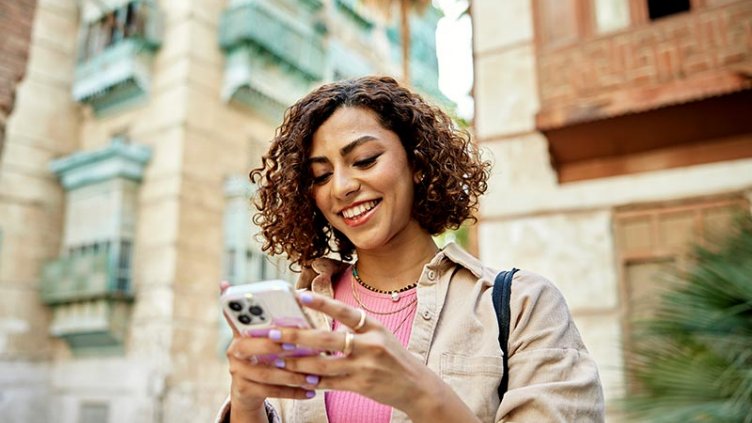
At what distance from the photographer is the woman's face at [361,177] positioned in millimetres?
1679

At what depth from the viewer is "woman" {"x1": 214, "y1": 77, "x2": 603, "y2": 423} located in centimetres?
117

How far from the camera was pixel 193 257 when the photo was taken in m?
14.3

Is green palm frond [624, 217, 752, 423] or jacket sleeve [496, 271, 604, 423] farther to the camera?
green palm frond [624, 217, 752, 423]

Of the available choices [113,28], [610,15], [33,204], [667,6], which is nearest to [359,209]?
[610,15]

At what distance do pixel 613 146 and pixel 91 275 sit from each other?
1163 cm

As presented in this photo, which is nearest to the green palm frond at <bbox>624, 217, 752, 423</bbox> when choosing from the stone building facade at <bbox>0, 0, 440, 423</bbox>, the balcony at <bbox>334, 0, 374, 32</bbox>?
the stone building facade at <bbox>0, 0, 440, 423</bbox>

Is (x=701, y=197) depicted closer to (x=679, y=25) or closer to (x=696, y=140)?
(x=696, y=140)

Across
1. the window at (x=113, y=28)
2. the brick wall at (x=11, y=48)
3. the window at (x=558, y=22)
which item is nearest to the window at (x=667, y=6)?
the window at (x=558, y=22)

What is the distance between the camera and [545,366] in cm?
141

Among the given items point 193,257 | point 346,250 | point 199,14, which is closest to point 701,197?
point 346,250

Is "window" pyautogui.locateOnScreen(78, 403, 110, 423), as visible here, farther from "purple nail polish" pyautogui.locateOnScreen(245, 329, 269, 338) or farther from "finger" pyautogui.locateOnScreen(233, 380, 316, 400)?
"purple nail polish" pyautogui.locateOnScreen(245, 329, 269, 338)

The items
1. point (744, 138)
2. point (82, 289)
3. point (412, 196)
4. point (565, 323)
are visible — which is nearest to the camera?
point (565, 323)

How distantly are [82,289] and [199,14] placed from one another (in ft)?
22.5

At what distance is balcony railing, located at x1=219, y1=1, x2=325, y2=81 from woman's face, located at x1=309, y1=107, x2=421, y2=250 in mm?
13974
